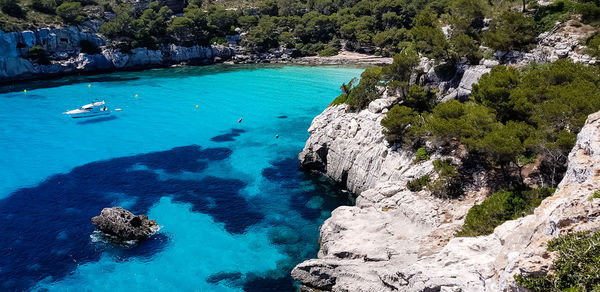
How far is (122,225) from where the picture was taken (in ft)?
99.9

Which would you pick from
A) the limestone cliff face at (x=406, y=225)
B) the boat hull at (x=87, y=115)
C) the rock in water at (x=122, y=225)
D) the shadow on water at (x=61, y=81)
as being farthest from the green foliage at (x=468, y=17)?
the shadow on water at (x=61, y=81)

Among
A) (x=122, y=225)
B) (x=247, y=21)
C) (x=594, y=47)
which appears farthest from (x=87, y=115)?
(x=247, y=21)

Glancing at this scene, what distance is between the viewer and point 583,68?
29844mm

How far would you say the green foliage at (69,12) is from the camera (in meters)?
94.5

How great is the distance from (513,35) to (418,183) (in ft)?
64.0

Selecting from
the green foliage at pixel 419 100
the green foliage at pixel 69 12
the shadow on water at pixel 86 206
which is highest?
the green foliage at pixel 69 12

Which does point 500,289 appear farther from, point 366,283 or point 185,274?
point 185,274

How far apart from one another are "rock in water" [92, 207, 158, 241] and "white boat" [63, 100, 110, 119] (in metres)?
38.6

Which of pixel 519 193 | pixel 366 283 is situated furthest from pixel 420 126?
pixel 366 283

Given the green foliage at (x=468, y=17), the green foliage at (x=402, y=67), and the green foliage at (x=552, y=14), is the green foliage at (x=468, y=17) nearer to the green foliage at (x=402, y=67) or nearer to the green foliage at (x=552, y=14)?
the green foliage at (x=552, y=14)

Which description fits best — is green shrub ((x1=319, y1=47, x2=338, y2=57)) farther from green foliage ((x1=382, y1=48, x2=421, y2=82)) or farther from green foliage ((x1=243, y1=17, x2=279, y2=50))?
green foliage ((x1=382, y1=48, x2=421, y2=82))

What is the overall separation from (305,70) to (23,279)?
77.1 m

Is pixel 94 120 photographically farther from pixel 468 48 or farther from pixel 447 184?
pixel 447 184

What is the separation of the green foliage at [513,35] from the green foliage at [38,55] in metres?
92.1
